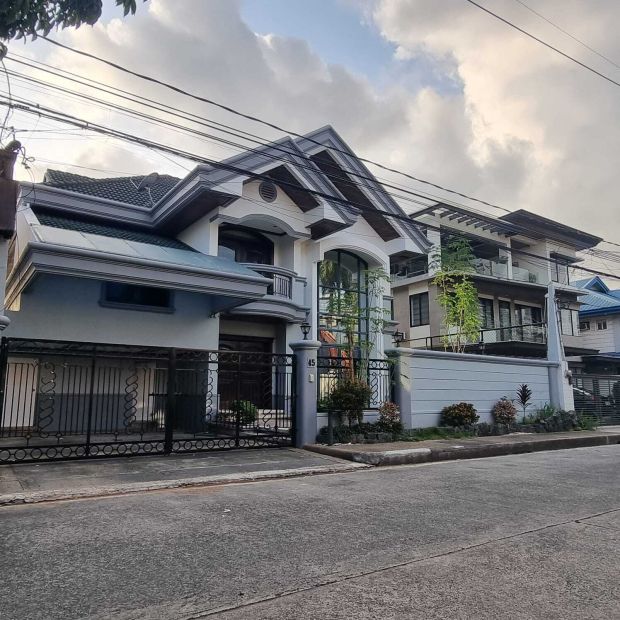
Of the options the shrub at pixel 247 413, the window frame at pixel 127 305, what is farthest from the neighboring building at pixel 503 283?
the shrub at pixel 247 413

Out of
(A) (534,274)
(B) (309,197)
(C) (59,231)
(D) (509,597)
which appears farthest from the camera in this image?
(A) (534,274)

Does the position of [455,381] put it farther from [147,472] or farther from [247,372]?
[147,472]

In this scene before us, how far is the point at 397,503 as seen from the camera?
641 cm

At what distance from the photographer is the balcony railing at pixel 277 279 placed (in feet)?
52.3

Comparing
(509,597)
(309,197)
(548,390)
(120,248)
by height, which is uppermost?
(309,197)

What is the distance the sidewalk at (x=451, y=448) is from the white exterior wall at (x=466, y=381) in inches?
40.3

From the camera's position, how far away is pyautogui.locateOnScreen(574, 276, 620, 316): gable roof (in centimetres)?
3519

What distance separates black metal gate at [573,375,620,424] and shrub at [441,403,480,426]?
7271 millimetres

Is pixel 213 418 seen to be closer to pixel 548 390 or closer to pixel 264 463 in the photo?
pixel 264 463

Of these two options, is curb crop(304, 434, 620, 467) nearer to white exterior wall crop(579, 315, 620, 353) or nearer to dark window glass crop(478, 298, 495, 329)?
dark window glass crop(478, 298, 495, 329)

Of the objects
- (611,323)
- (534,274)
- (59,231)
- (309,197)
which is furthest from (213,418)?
(611,323)

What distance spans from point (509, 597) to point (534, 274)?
31.2 m

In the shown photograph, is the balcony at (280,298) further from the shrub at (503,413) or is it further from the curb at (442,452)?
the shrub at (503,413)

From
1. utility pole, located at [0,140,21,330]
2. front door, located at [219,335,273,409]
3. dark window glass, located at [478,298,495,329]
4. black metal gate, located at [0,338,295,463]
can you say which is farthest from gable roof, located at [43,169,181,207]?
dark window glass, located at [478,298,495,329]
